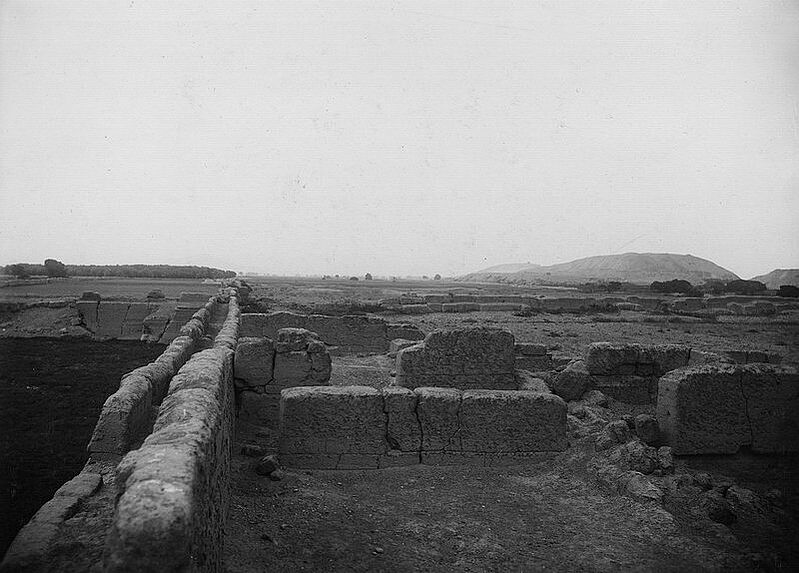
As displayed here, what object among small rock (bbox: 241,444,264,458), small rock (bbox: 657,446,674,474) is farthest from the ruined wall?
small rock (bbox: 657,446,674,474)

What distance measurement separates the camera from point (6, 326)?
2023 centimetres

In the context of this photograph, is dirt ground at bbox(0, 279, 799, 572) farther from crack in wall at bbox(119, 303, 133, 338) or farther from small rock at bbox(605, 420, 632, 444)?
crack in wall at bbox(119, 303, 133, 338)

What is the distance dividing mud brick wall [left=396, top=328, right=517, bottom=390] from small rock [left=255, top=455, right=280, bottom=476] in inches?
119

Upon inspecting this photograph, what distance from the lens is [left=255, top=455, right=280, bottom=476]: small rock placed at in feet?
16.2

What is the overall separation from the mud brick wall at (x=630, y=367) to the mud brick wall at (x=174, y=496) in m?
6.17

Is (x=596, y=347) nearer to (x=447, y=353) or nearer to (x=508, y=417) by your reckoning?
(x=447, y=353)

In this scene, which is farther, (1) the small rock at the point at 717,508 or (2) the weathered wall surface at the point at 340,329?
(2) the weathered wall surface at the point at 340,329

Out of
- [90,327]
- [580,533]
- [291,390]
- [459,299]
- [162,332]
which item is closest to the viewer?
[580,533]

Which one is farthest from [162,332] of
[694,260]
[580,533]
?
[694,260]

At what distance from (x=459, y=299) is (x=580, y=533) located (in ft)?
85.7

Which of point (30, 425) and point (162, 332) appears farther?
point (162, 332)

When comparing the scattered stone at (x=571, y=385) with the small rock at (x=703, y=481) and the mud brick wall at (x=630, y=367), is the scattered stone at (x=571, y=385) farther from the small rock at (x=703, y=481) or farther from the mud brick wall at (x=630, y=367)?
the small rock at (x=703, y=481)

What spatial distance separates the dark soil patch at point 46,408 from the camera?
5312mm

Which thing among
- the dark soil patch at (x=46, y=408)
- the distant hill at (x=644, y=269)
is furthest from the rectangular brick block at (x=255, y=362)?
the distant hill at (x=644, y=269)
